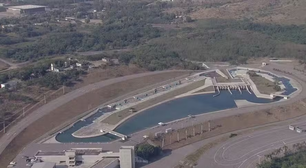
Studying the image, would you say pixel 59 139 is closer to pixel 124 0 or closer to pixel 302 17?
pixel 302 17

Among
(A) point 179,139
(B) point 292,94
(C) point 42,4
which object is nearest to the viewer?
(A) point 179,139

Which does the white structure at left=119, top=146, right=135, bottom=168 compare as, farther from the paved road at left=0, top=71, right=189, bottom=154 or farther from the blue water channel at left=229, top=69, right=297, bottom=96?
the blue water channel at left=229, top=69, right=297, bottom=96

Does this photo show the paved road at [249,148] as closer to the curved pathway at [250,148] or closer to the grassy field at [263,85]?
the curved pathway at [250,148]

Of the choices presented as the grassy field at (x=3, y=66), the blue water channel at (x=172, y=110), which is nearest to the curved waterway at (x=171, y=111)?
the blue water channel at (x=172, y=110)

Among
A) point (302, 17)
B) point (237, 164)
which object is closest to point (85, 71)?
point (237, 164)

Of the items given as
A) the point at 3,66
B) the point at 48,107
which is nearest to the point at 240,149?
the point at 48,107

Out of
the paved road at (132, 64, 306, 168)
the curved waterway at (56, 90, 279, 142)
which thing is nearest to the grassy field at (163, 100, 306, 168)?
the paved road at (132, 64, 306, 168)
